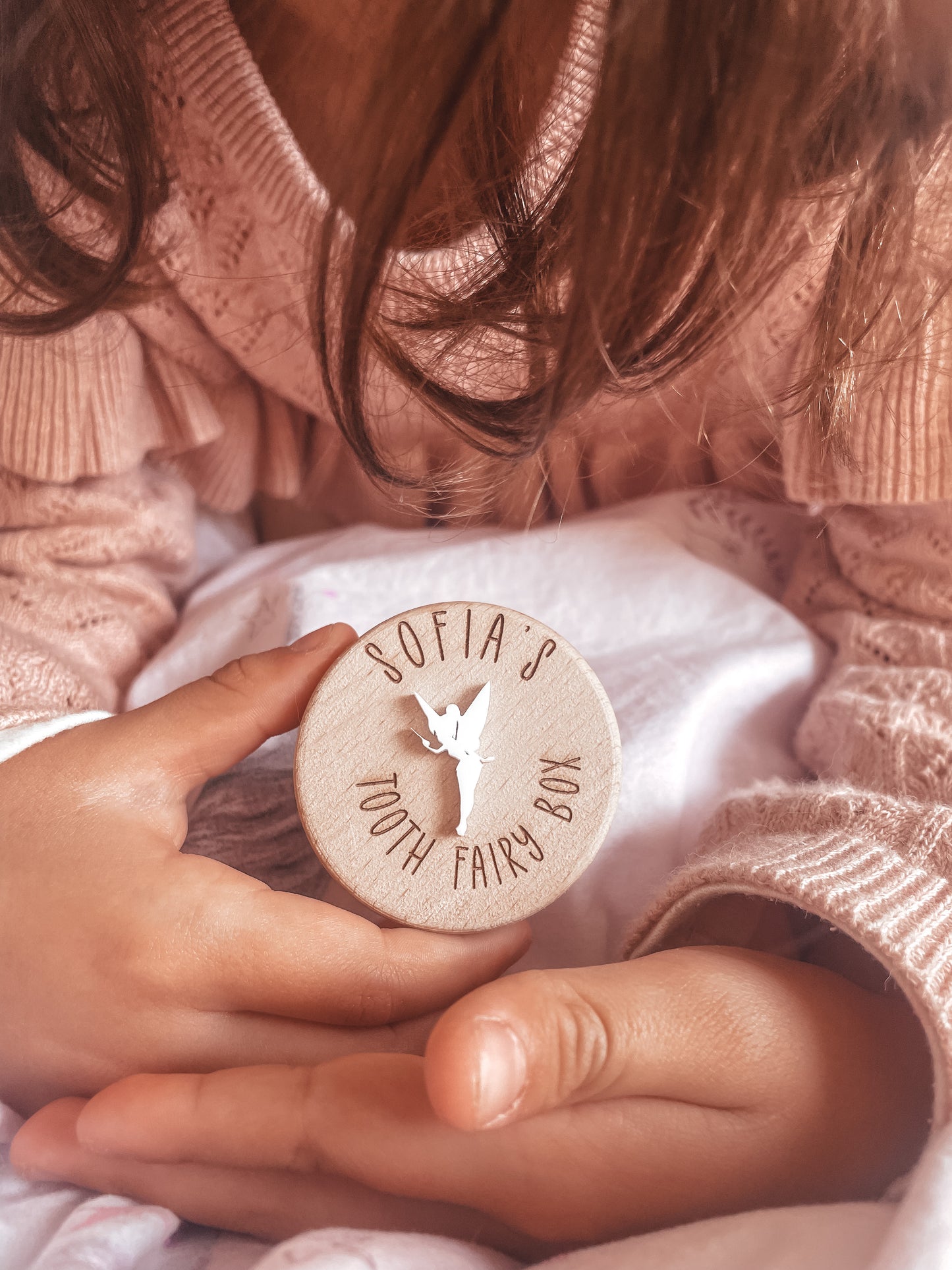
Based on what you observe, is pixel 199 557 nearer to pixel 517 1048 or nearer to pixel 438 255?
pixel 438 255

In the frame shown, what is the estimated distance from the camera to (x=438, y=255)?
44 cm

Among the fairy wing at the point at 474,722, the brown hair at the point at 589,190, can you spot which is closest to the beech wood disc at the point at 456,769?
the fairy wing at the point at 474,722

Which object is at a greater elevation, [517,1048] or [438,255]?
[438,255]

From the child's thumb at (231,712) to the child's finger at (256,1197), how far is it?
15 centimetres

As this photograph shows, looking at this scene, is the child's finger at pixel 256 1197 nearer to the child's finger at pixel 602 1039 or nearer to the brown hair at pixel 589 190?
the child's finger at pixel 602 1039

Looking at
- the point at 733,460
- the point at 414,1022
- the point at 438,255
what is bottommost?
the point at 414,1022

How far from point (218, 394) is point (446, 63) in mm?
358

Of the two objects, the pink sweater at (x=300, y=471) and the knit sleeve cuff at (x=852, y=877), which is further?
the pink sweater at (x=300, y=471)

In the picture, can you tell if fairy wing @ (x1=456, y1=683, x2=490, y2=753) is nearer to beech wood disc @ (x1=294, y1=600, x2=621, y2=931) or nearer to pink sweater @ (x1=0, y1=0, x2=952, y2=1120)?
beech wood disc @ (x1=294, y1=600, x2=621, y2=931)

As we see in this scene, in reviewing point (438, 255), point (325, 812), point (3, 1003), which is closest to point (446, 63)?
point (438, 255)

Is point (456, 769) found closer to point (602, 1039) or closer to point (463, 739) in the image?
point (463, 739)

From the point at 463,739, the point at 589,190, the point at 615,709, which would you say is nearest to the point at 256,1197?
the point at 463,739

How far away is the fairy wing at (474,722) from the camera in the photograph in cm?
37

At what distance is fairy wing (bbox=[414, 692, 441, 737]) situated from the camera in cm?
38
